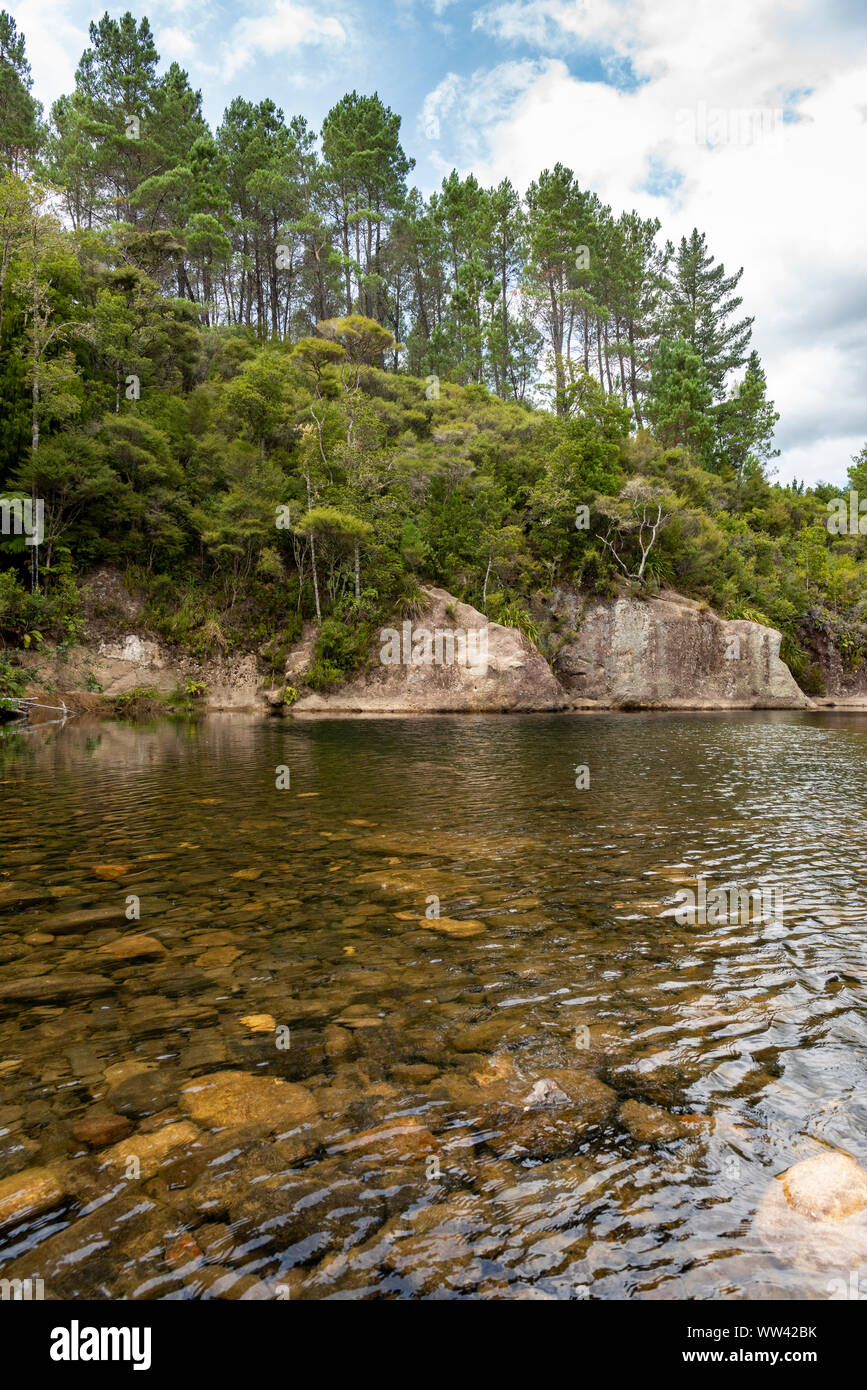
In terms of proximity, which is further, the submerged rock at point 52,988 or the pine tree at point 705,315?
the pine tree at point 705,315

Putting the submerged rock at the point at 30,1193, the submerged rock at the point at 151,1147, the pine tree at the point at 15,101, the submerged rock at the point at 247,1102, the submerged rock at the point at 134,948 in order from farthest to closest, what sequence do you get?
the pine tree at the point at 15,101 < the submerged rock at the point at 134,948 < the submerged rock at the point at 247,1102 < the submerged rock at the point at 151,1147 < the submerged rock at the point at 30,1193

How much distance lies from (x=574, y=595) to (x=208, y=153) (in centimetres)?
3700

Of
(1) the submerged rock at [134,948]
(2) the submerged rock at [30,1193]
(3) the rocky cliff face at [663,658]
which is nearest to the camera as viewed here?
(2) the submerged rock at [30,1193]

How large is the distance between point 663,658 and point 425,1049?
1322 inches

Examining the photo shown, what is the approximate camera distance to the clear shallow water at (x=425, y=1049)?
222cm

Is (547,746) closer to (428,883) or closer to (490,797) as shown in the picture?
(490,797)

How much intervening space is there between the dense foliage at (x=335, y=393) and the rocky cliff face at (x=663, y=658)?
1874mm

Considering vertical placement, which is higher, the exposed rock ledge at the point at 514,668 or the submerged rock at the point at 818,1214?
the exposed rock ledge at the point at 514,668

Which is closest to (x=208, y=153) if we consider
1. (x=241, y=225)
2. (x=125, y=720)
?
(x=241, y=225)

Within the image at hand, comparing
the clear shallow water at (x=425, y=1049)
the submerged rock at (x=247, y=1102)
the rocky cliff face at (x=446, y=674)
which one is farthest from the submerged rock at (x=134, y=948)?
the rocky cliff face at (x=446, y=674)

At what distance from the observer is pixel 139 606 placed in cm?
3048

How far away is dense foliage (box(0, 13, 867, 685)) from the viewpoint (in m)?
29.1

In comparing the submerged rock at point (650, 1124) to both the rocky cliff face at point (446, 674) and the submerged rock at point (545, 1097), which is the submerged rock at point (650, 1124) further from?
the rocky cliff face at point (446, 674)

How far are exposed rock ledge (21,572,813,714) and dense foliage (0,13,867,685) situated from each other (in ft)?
4.24
